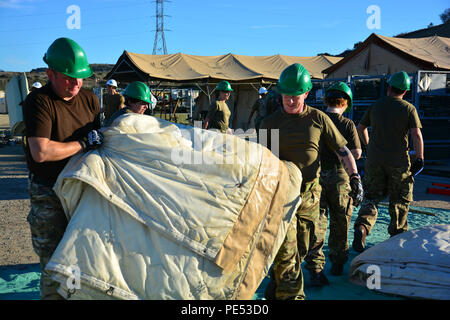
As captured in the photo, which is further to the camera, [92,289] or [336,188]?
[336,188]

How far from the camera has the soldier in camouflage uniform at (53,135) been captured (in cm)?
243

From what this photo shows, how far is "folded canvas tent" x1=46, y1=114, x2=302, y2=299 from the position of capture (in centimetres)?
216

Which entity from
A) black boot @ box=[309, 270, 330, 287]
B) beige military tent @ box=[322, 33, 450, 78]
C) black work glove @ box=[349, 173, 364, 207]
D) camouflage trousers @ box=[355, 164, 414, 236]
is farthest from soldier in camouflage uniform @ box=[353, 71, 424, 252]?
beige military tent @ box=[322, 33, 450, 78]

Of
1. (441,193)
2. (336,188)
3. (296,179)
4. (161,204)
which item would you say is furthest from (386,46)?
(161,204)

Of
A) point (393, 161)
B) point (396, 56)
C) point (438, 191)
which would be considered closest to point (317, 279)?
point (393, 161)

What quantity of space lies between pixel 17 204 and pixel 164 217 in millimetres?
5725

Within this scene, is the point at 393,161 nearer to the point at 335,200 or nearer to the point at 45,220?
the point at 335,200

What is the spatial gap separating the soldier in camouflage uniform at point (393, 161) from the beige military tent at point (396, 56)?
31.9 feet

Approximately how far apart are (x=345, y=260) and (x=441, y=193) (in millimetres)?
4561

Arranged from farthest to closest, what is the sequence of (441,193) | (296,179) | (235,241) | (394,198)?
(441,193), (394,198), (296,179), (235,241)

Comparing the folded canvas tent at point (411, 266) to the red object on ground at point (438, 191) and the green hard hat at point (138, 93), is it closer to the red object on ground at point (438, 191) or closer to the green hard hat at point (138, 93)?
the green hard hat at point (138, 93)

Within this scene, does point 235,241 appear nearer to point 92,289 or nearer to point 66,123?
point 92,289

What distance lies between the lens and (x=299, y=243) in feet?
11.0

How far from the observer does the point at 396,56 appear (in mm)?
14109
